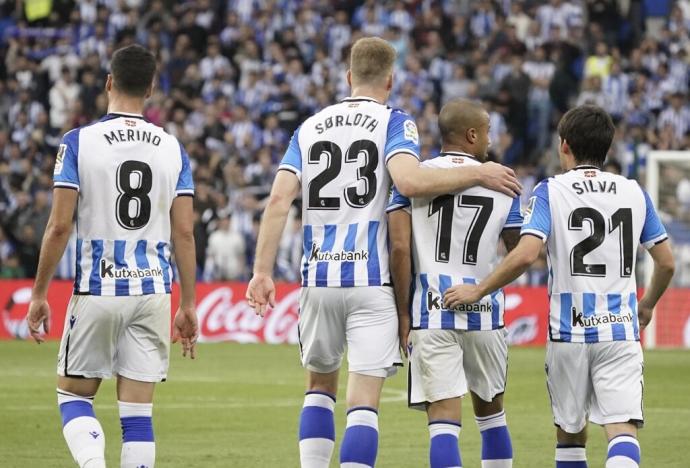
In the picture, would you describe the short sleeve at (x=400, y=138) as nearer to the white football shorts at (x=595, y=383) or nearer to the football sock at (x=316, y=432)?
the white football shorts at (x=595, y=383)

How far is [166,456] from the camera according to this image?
35.0ft

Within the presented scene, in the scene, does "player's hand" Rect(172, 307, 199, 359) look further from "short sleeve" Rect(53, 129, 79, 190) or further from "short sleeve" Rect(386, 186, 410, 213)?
"short sleeve" Rect(386, 186, 410, 213)

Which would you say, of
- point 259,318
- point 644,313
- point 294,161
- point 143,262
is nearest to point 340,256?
point 294,161

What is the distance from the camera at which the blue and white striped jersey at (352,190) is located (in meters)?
7.77

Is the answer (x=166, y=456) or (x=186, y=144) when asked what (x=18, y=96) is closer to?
(x=186, y=144)

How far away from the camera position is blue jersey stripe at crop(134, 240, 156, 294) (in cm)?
776

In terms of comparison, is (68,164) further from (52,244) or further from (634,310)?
(634,310)

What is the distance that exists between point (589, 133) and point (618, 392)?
1377 mm

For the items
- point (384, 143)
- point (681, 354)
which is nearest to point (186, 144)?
point (681, 354)

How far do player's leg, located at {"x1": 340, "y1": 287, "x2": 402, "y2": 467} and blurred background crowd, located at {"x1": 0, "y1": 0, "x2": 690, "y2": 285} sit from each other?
52.8ft

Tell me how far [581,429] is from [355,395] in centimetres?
121

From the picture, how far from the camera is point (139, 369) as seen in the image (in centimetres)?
771

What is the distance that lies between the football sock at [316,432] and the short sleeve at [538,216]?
4.87 feet

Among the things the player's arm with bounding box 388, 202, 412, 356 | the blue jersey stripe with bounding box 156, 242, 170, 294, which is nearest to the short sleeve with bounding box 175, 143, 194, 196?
the blue jersey stripe with bounding box 156, 242, 170, 294
